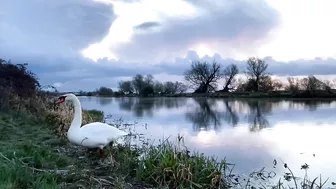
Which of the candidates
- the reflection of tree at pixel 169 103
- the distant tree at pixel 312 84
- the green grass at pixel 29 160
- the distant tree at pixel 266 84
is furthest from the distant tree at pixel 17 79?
the distant tree at pixel 266 84

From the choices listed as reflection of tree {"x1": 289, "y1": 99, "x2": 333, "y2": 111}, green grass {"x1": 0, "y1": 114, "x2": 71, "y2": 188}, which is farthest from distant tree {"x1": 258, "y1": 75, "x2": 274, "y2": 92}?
green grass {"x1": 0, "y1": 114, "x2": 71, "y2": 188}

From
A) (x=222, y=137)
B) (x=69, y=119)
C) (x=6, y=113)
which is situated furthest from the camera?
(x=222, y=137)

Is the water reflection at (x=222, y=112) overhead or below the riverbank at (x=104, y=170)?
below

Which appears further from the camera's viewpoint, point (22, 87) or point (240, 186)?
point (22, 87)

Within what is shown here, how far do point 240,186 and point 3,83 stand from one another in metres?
11.3

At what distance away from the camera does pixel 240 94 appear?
69875 mm

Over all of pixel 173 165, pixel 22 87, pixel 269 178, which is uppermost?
pixel 22 87

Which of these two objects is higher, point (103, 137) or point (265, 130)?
point (103, 137)

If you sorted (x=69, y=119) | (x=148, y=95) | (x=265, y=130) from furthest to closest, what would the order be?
(x=148, y=95) → (x=265, y=130) → (x=69, y=119)

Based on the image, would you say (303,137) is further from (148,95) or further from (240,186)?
(148,95)

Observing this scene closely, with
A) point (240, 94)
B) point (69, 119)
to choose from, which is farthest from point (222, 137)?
point (240, 94)

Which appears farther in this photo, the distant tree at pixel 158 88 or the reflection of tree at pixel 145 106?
the distant tree at pixel 158 88

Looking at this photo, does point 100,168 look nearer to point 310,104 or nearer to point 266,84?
point 310,104

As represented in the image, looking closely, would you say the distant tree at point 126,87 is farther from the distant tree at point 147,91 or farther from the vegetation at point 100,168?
the vegetation at point 100,168
